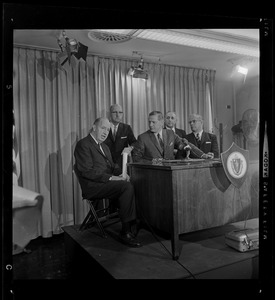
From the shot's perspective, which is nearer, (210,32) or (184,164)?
(210,32)

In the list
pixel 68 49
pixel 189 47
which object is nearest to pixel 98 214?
pixel 68 49

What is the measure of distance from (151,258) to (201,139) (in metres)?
0.74

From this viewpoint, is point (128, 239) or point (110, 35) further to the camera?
point (128, 239)

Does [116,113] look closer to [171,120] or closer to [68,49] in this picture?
[171,120]

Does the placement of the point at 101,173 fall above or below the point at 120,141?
below

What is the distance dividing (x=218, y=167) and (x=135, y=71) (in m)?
0.75

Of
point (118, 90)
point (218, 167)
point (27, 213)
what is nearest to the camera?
point (27, 213)

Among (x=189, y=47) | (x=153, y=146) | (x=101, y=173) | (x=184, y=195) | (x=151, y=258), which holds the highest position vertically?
(x=189, y=47)

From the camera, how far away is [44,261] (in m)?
1.33

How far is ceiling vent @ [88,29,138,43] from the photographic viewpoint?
51.7 inches

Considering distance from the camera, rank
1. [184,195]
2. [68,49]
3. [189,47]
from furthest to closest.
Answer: [184,195] < [189,47] < [68,49]
